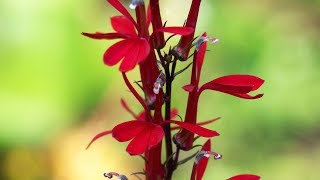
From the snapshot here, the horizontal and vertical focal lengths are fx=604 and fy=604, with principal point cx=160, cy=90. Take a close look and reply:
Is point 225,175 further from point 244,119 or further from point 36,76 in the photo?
point 36,76

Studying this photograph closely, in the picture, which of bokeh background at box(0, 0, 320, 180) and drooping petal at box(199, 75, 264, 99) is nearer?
drooping petal at box(199, 75, 264, 99)

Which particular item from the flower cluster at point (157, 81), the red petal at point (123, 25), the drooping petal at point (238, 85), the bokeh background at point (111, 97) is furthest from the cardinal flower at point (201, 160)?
the bokeh background at point (111, 97)

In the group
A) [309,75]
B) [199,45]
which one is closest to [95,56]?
[309,75]

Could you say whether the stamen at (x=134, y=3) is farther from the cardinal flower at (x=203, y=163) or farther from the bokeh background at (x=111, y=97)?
the bokeh background at (x=111, y=97)

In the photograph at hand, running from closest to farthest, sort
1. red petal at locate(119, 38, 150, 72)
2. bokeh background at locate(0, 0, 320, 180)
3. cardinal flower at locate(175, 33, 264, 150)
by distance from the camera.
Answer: red petal at locate(119, 38, 150, 72), cardinal flower at locate(175, 33, 264, 150), bokeh background at locate(0, 0, 320, 180)

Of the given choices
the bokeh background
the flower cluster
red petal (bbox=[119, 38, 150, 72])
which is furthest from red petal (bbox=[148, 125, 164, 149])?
the bokeh background

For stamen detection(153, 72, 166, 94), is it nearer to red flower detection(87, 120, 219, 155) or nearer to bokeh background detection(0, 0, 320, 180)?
red flower detection(87, 120, 219, 155)

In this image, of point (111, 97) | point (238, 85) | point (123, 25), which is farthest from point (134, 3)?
point (111, 97)

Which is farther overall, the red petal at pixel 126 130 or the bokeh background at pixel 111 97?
the bokeh background at pixel 111 97
